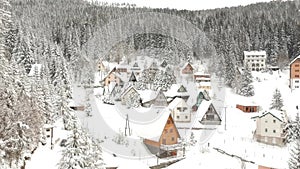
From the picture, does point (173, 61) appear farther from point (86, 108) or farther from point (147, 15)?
point (147, 15)

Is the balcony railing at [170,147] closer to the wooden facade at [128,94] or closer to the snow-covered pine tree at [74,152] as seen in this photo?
the wooden facade at [128,94]

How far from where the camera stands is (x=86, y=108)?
41.7m

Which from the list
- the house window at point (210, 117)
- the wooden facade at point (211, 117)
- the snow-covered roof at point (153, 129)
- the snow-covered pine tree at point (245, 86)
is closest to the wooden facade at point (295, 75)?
the snow-covered pine tree at point (245, 86)

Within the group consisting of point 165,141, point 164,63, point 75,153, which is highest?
point 164,63

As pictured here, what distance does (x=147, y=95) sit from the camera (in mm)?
52156

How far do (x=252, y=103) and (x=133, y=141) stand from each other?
24898 mm

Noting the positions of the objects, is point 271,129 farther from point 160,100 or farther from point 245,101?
point 160,100

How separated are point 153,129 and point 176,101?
42.7 ft

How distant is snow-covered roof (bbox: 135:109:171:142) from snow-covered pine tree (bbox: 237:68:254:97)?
26.7m

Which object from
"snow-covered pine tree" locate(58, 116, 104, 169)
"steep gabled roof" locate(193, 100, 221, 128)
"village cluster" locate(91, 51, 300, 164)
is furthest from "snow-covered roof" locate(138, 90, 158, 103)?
"snow-covered pine tree" locate(58, 116, 104, 169)

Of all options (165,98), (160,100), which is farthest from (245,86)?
(160,100)

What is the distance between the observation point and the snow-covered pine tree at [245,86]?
187 ft

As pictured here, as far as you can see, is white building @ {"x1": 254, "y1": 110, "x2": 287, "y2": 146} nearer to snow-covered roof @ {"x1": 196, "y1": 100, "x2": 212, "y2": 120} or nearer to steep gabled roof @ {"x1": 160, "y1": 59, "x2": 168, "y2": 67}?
snow-covered roof @ {"x1": 196, "y1": 100, "x2": 212, "y2": 120}

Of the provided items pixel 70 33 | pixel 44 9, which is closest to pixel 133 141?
pixel 70 33
